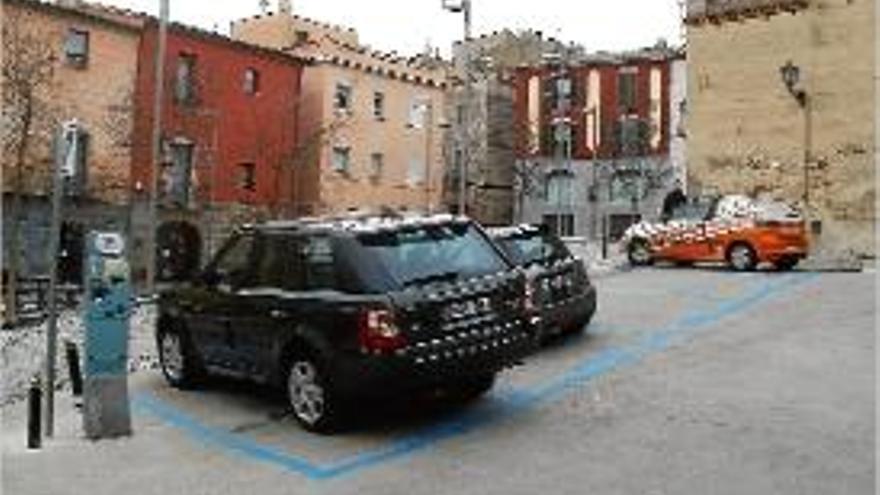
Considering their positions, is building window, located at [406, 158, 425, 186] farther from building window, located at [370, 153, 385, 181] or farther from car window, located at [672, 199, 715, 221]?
car window, located at [672, 199, 715, 221]

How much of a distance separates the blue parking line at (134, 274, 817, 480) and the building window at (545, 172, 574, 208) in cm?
4880

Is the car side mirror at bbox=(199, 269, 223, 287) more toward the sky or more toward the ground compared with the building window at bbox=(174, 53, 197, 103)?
more toward the ground

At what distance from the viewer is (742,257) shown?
26.0 meters

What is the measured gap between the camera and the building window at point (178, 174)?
143 ft

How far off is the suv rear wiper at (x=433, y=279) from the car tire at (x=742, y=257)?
16180mm

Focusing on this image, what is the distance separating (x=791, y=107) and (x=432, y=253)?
29.5 m

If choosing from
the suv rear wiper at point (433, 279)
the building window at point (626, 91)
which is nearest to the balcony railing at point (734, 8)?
the building window at point (626, 91)

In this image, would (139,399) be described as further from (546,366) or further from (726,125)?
(726,125)

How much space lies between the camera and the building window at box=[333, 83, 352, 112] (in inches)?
1959

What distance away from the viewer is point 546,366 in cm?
1384

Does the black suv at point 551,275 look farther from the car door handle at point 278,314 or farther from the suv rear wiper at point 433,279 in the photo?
the car door handle at point 278,314

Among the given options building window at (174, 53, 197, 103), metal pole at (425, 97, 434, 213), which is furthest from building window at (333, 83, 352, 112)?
building window at (174, 53, 197, 103)

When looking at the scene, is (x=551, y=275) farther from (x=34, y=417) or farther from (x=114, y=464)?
(x=34, y=417)

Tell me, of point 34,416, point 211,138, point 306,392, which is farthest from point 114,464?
point 211,138
